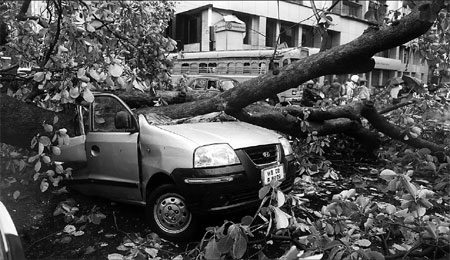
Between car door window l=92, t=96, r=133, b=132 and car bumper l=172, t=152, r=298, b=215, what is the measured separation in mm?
1128

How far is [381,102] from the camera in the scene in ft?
25.3

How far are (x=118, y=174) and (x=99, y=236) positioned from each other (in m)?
0.62

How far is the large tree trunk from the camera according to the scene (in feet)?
12.7

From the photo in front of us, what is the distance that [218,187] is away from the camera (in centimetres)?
343

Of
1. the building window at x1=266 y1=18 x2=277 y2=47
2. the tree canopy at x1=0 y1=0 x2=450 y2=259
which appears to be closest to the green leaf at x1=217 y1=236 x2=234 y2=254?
the tree canopy at x1=0 y1=0 x2=450 y2=259

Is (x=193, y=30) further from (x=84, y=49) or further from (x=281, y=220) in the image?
(x=281, y=220)

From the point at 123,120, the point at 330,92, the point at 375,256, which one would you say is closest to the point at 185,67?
the point at 330,92

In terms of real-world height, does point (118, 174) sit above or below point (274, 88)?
below

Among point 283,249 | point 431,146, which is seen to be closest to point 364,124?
point 431,146

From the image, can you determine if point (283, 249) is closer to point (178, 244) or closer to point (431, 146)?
point (178, 244)

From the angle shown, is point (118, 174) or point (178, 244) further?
point (118, 174)

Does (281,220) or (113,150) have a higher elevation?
(113,150)

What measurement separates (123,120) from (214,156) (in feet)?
3.38

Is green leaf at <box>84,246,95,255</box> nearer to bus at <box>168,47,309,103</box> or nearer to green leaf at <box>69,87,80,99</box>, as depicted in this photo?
green leaf at <box>69,87,80,99</box>
